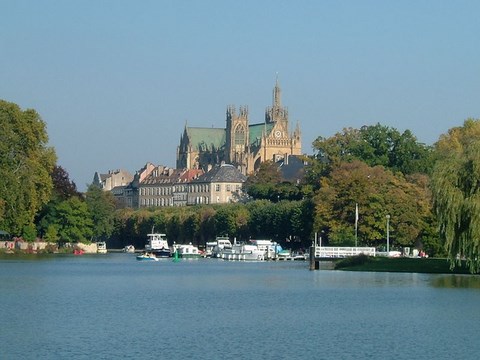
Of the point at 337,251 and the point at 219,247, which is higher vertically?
the point at 219,247

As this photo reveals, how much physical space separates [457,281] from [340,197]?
43897 millimetres

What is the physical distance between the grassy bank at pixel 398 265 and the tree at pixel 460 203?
20.0 ft

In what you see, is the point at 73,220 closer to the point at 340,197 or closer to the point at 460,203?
the point at 340,197

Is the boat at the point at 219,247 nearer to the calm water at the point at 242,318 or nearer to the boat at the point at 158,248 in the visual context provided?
the boat at the point at 158,248

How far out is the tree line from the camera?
6444cm

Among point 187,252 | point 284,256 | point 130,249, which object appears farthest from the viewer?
point 130,249

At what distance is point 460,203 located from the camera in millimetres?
62844

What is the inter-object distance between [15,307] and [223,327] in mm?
10346

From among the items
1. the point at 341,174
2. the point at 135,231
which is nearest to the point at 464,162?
the point at 341,174

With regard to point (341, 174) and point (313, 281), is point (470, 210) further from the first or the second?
point (341, 174)

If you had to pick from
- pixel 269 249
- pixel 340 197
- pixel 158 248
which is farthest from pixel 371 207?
pixel 158 248

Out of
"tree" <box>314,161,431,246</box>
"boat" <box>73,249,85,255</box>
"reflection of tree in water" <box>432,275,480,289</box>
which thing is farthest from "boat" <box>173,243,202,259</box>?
"reflection of tree in water" <box>432,275,480,289</box>

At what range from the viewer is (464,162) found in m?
65.1

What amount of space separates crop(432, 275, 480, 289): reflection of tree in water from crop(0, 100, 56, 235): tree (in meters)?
43.3
